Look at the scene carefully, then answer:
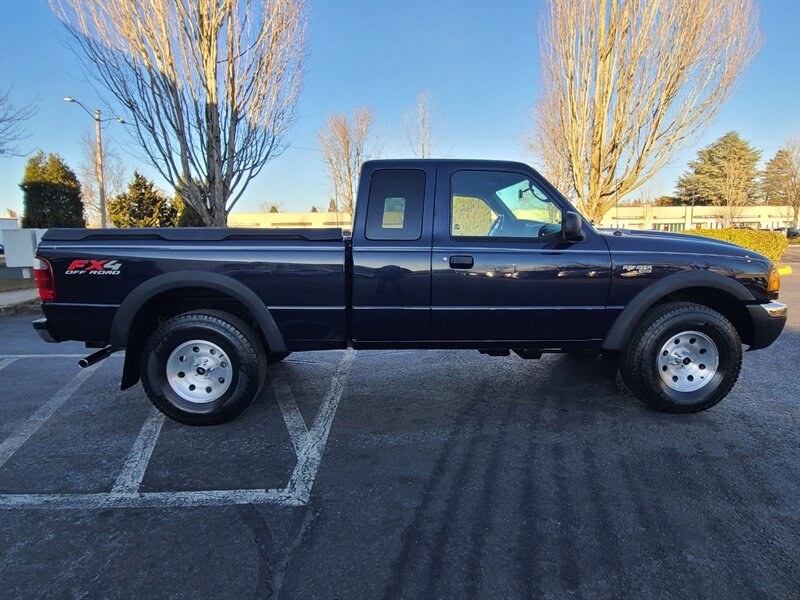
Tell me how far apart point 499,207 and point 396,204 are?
2.91ft

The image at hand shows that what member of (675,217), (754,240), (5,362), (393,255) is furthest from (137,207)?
(675,217)

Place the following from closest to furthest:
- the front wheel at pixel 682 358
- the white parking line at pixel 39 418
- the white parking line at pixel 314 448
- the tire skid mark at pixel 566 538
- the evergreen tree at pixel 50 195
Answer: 1. the tire skid mark at pixel 566 538
2. the white parking line at pixel 314 448
3. the white parking line at pixel 39 418
4. the front wheel at pixel 682 358
5. the evergreen tree at pixel 50 195

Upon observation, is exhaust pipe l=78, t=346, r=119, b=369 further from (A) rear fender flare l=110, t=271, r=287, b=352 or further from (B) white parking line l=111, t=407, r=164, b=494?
(B) white parking line l=111, t=407, r=164, b=494

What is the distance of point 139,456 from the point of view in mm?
3213

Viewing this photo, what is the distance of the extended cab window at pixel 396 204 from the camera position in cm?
361

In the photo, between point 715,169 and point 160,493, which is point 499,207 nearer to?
point 160,493

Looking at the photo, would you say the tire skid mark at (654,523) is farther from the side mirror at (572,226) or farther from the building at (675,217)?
the building at (675,217)

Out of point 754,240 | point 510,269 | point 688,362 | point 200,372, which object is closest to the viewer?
point 510,269

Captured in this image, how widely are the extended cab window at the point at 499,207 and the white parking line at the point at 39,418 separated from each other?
3.66m

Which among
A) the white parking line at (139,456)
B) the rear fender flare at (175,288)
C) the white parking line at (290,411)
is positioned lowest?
the white parking line at (139,456)

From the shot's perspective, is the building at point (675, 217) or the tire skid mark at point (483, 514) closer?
the tire skid mark at point (483, 514)

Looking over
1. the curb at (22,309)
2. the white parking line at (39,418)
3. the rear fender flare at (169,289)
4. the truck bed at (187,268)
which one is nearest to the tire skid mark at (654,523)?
the truck bed at (187,268)

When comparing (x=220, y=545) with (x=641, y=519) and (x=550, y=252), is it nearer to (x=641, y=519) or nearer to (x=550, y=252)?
(x=641, y=519)

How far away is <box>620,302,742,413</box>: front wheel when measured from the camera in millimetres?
3686
